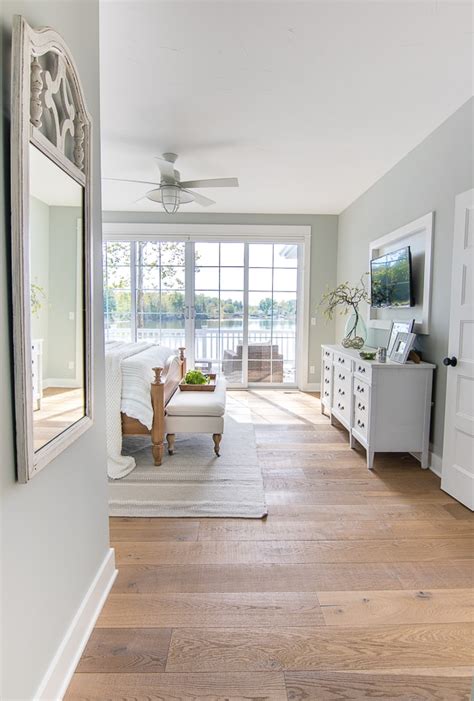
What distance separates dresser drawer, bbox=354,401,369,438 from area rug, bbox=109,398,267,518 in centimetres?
91

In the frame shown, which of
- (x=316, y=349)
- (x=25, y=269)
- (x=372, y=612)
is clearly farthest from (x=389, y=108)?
(x=316, y=349)

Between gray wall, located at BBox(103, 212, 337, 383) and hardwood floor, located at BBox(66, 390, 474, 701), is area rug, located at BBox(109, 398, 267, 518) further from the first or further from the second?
gray wall, located at BBox(103, 212, 337, 383)

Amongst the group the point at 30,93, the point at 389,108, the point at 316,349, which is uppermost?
the point at 389,108

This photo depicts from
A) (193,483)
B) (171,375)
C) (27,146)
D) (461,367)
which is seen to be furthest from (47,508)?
(171,375)

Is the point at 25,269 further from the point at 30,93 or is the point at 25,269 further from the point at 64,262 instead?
the point at 30,93

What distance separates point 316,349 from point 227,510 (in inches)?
153

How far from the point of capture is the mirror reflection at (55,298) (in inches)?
40.4

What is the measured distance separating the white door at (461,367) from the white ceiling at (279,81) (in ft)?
2.77

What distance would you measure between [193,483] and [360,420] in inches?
58.6

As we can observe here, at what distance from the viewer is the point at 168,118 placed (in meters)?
2.90

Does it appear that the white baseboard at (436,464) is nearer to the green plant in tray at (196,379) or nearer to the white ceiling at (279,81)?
the green plant in tray at (196,379)

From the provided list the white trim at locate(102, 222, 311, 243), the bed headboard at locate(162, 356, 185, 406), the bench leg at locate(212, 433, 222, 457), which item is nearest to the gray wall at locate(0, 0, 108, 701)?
the bench leg at locate(212, 433, 222, 457)

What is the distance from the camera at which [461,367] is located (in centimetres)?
240

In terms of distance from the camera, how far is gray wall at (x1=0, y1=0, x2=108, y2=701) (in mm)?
914
